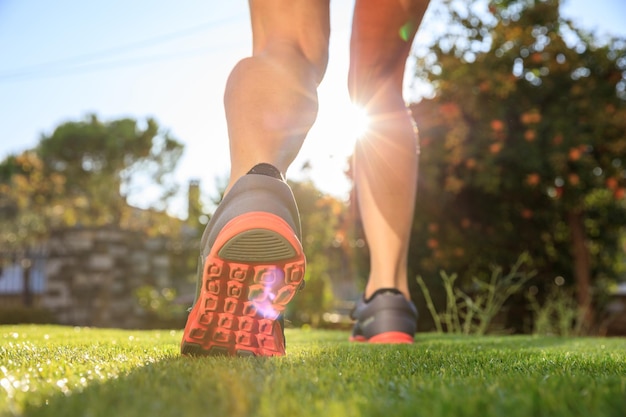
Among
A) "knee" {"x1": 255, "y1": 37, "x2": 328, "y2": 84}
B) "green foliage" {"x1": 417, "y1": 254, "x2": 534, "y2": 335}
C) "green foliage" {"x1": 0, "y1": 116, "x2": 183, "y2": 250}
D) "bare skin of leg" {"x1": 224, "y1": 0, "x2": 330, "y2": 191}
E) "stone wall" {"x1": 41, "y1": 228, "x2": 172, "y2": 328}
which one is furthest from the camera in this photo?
"green foliage" {"x1": 0, "y1": 116, "x2": 183, "y2": 250}

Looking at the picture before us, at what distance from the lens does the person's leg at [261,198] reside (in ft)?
4.30

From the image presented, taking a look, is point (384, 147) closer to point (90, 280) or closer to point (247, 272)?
point (247, 272)

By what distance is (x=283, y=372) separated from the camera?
3.56ft

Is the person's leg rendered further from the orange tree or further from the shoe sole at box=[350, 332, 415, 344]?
the orange tree

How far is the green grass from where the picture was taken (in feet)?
2.49

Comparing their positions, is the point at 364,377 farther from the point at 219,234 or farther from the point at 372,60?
the point at 372,60

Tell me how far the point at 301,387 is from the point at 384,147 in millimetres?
1548

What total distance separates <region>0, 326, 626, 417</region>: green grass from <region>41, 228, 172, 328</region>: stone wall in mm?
8193

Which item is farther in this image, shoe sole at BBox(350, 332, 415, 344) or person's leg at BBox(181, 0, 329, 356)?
shoe sole at BBox(350, 332, 415, 344)

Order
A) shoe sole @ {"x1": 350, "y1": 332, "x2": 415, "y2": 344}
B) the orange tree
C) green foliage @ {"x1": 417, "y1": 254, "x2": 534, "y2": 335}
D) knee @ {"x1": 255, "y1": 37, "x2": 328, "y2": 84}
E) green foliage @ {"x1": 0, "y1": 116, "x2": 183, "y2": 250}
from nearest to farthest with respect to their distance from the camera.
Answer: knee @ {"x1": 255, "y1": 37, "x2": 328, "y2": 84}, shoe sole @ {"x1": 350, "y1": 332, "x2": 415, "y2": 344}, green foliage @ {"x1": 417, "y1": 254, "x2": 534, "y2": 335}, the orange tree, green foliage @ {"x1": 0, "y1": 116, "x2": 183, "y2": 250}

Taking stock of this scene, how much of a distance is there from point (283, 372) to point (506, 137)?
543cm

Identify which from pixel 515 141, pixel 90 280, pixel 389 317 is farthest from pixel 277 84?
pixel 90 280

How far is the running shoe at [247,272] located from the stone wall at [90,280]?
27.2 ft

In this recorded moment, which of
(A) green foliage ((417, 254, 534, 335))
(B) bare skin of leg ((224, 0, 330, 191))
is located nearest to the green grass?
(B) bare skin of leg ((224, 0, 330, 191))
